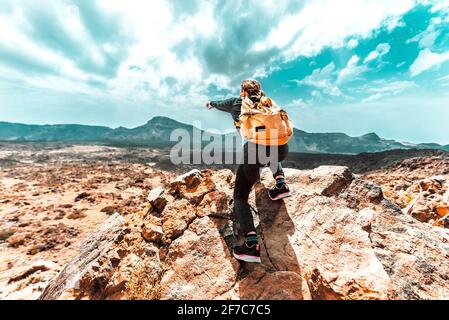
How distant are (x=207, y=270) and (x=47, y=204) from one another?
2912 cm

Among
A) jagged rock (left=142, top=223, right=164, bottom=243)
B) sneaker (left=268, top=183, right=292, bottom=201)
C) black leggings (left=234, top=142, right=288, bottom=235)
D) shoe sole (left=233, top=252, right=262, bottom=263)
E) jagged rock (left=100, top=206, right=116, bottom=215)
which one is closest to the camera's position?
shoe sole (left=233, top=252, right=262, bottom=263)

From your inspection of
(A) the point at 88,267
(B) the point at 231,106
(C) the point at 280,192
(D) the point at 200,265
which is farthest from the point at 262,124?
(A) the point at 88,267

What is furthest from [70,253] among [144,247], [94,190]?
[94,190]

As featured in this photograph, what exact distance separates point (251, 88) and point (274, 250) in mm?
2735

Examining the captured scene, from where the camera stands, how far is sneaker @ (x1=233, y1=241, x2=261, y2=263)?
146 inches

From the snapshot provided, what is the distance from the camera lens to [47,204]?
86.2ft

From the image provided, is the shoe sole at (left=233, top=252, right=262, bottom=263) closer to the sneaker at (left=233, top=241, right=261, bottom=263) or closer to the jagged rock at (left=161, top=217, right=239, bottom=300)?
the sneaker at (left=233, top=241, right=261, bottom=263)

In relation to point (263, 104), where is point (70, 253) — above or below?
below

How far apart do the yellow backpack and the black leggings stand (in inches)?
5.9

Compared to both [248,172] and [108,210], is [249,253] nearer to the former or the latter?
[248,172]

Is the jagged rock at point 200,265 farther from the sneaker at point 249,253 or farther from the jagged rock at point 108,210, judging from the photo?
the jagged rock at point 108,210

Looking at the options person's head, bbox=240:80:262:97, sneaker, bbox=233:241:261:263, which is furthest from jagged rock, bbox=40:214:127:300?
person's head, bbox=240:80:262:97

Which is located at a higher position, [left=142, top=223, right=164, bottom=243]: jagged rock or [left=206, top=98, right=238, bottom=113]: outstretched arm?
[left=206, top=98, right=238, bottom=113]: outstretched arm

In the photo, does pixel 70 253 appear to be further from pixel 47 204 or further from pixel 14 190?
pixel 14 190
